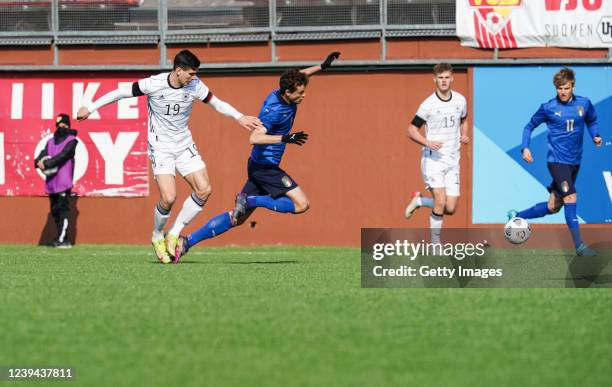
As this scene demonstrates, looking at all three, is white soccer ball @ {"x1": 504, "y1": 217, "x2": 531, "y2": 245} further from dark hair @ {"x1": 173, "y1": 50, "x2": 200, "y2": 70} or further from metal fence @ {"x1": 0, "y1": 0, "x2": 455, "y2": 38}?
dark hair @ {"x1": 173, "y1": 50, "x2": 200, "y2": 70}

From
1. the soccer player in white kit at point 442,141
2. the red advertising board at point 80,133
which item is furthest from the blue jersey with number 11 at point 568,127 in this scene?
the red advertising board at point 80,133

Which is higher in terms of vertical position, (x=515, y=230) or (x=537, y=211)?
(x=537, y=211)

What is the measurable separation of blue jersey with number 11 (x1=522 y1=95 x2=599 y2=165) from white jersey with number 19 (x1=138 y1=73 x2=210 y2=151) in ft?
14.1

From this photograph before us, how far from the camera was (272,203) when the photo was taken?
43.9 ft

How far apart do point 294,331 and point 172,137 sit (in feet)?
19.6

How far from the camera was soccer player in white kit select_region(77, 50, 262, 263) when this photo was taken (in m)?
13.1

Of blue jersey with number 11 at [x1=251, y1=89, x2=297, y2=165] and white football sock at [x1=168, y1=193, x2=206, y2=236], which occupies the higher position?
blue jersey with number 11 at [x1=251, y1=89, x2=297, y2=165]

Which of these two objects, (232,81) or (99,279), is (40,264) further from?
(232,81)

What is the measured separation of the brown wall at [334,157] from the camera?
18109mm

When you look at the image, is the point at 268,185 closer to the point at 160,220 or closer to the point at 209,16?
the point at 160,220

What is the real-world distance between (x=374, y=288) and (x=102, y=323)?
9.55 feet

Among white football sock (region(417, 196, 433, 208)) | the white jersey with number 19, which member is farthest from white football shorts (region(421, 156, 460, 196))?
the white jersey with number 19

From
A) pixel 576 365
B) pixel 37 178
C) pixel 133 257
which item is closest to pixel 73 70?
pixel 37 178
